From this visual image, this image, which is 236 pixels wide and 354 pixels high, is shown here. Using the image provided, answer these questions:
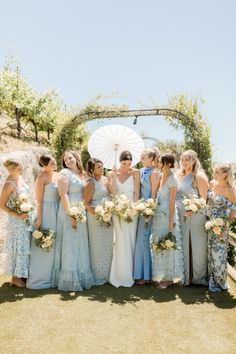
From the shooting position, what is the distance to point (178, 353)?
440cm

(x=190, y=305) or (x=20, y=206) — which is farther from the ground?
(x=20, y=206)

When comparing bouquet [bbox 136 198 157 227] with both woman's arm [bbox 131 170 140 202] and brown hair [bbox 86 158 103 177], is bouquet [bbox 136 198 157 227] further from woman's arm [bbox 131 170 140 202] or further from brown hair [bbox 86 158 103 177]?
brown hair [bbox 86 158 103 177]

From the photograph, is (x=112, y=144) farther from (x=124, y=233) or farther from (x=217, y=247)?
(x=217, y=247)

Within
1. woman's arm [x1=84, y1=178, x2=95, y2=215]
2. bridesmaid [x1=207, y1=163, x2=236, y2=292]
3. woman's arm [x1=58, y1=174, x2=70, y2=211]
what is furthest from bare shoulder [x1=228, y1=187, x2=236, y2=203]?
woman's arm [x1=58, y1=174, x2=70, y2=211]

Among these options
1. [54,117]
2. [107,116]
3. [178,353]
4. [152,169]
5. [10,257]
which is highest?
[54,117]

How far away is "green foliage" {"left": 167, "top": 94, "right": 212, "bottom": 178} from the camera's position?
1474cm

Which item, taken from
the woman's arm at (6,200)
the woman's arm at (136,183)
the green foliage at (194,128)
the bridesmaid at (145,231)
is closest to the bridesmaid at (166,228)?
the bridesmaid at (145,231)

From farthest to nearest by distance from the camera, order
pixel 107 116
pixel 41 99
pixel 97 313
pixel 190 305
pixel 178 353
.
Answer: pixel 41 99 → pixel 107 116 → pixel 190 305 → pixel 97 313 → pixel 178 353

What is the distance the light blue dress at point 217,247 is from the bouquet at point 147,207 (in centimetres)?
99

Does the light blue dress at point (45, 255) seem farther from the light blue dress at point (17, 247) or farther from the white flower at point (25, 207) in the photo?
the white flower at point (25, 207)

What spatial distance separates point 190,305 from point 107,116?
1090 centimetres

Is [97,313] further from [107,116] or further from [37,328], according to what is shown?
[107,116]

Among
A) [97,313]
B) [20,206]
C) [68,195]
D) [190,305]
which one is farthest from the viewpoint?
[68,195]

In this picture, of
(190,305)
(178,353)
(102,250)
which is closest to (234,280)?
(190,305)
